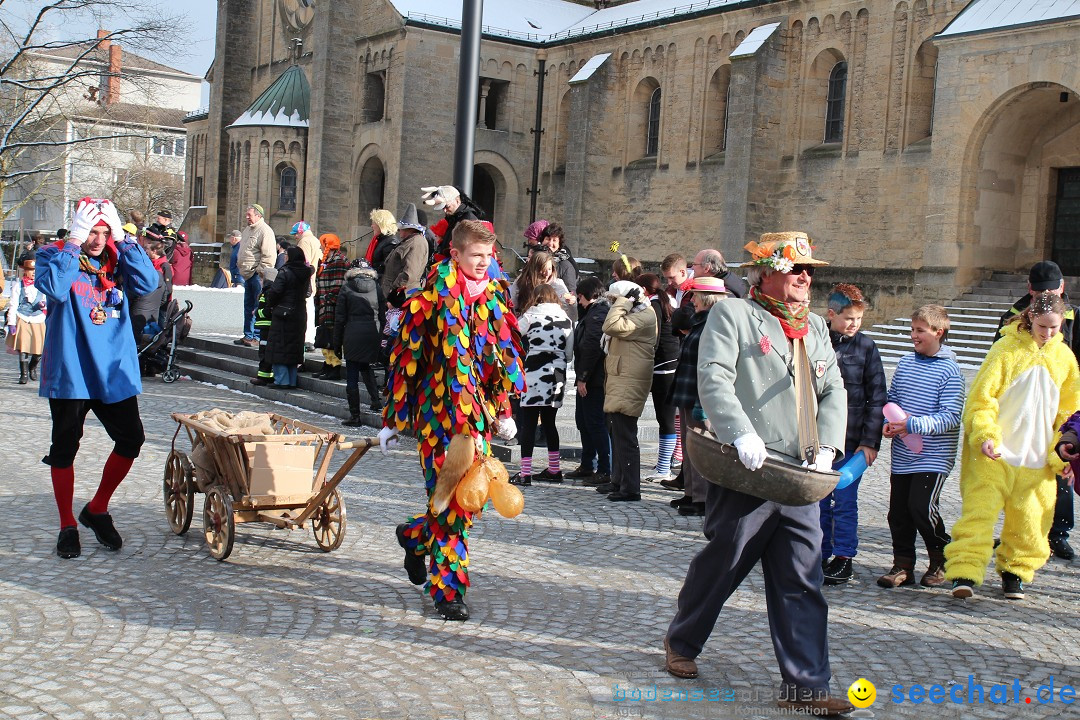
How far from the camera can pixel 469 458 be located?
5258 millimetres

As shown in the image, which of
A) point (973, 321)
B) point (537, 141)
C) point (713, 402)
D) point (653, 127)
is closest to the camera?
point (713, 402)

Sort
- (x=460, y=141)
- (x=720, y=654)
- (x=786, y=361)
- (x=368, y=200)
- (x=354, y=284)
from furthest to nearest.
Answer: (x=368, y=200)
(x=354, y=284)
(x=460, y=141)
(x=720, y=654)
(x=786, y=361)

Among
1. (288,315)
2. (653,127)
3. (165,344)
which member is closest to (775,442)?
(288,315)

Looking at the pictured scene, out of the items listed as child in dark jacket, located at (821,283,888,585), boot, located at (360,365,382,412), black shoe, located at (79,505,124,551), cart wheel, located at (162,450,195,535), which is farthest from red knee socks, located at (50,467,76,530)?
boot, located at (360,365,382,412)

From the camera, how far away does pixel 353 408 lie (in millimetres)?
12039

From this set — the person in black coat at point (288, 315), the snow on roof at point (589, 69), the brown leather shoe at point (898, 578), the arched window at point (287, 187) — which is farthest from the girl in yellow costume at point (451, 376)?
the arched window at point (287, 187)

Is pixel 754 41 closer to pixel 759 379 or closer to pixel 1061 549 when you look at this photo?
pixel 1061 549

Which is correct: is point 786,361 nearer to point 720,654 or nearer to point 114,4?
point 720,654

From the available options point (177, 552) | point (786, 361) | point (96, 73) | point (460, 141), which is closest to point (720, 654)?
point (786, 361)

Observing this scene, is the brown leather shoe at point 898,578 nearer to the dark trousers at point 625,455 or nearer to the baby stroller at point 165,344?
the dark trousers at point 625,455

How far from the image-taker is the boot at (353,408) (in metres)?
12.0

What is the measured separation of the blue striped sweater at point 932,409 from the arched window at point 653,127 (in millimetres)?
29031

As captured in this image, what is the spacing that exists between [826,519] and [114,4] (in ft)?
72.9

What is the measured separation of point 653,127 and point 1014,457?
30099 millimetres
